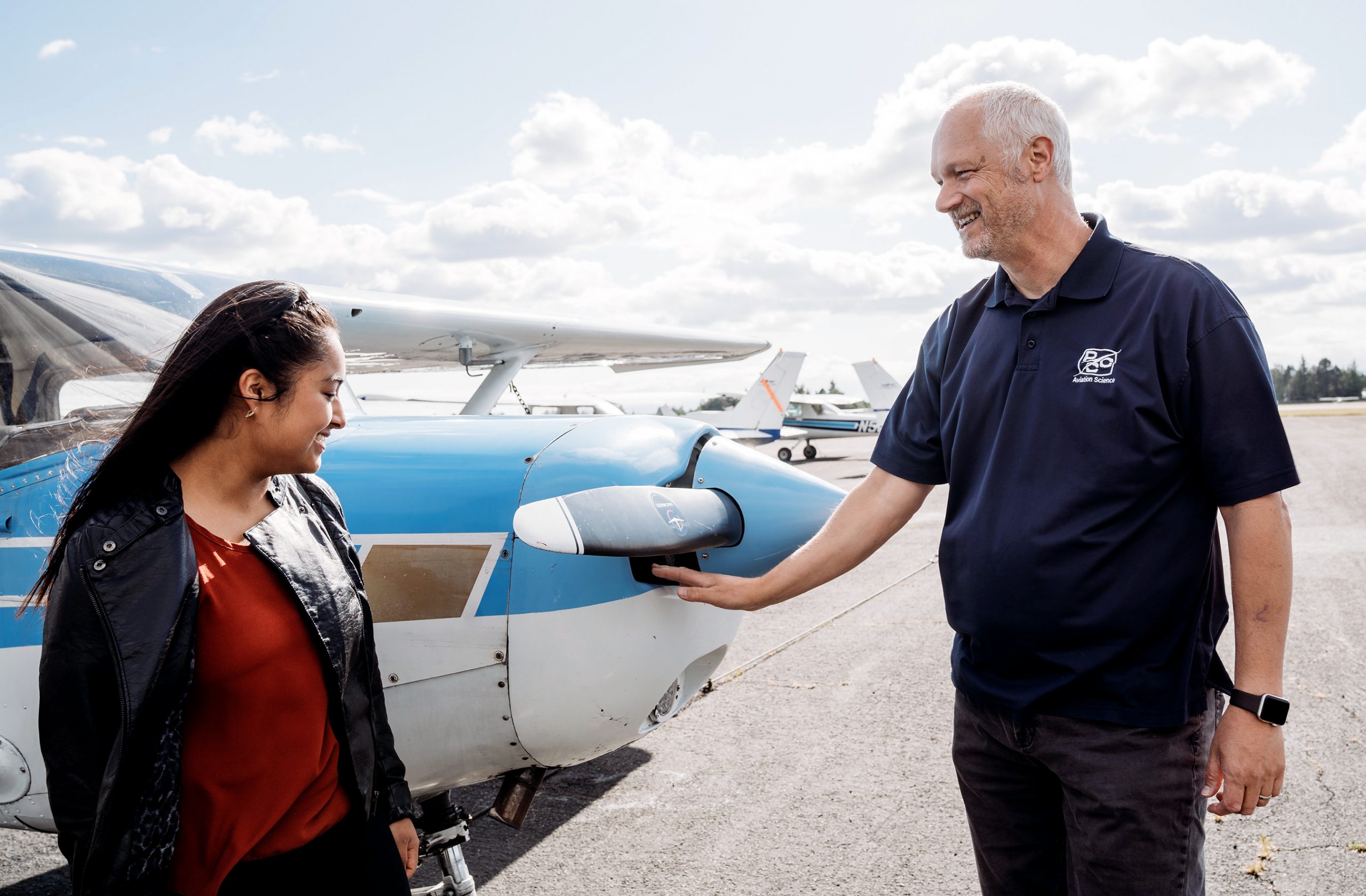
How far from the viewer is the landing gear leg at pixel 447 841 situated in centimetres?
240

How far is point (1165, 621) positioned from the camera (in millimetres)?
1594

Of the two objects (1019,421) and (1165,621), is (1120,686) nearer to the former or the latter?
(1165,621)

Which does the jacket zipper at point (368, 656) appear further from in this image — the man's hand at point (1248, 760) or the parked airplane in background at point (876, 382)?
the parked airplane in background at point (876, 382)

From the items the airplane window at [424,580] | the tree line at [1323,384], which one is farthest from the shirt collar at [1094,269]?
the tree line at [1323,384]

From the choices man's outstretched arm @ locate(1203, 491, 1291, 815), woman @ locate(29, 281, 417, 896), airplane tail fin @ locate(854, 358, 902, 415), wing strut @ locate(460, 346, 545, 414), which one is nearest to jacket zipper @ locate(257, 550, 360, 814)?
woman @ locate(29, 281, 417, 896)

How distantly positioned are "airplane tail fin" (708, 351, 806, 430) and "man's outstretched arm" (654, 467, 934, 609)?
2486cm

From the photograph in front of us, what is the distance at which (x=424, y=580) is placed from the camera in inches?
88.7

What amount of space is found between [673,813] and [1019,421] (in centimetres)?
245

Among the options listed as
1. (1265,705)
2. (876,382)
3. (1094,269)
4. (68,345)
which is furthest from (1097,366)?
(876,382)

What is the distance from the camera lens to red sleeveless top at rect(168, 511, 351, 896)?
1.39 m

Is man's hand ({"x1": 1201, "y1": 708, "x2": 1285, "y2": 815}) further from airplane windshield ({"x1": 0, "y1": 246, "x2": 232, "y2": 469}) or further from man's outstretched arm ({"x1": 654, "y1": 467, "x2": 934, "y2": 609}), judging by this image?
airplane windshield ({"x1": 0, "y1": 246, "x2": 232, "y2": 469})

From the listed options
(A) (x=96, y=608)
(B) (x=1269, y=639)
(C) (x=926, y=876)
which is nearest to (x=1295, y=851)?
(C) (x=926, y=876)

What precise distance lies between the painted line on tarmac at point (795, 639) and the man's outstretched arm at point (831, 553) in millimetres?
1633

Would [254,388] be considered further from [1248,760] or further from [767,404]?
[767,404]
